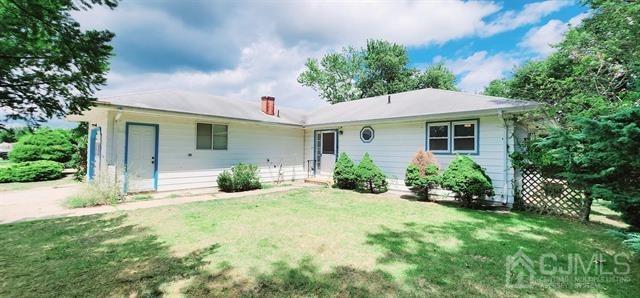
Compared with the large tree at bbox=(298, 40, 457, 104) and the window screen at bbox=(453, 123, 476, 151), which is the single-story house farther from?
the large tree at bbox=(298, 40, 457, 104)

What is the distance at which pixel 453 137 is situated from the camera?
28.8 ft

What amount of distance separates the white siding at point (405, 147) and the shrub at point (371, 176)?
46 centimetres

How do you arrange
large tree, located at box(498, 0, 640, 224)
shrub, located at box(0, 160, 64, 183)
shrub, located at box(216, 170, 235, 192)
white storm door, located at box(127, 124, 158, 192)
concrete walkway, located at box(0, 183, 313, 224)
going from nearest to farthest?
large tree, located at box(498, 0, 640, 224) → concrete walkway, located at box(0, 183, 313, 224) → white storm door, located at box(127, 124, 158, 192) → shrub, located at box(216, 170, 235, 192) → shrub, located at box(0, 160, 64, 183)

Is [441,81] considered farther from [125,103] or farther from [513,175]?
[125,103]

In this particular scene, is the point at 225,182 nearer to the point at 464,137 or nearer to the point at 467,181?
the point at 467,181

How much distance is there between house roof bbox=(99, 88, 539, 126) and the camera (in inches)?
319

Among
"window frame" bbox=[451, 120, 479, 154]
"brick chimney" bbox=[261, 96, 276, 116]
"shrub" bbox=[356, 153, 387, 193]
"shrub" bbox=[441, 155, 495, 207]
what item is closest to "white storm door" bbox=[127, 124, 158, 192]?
"brick chimney" bbox=[261, 96, 276, 116]

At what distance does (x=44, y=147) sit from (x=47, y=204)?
10.6 meters

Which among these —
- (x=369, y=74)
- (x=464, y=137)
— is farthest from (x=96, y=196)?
(x=369, y=74)

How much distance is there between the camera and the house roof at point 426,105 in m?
7.74

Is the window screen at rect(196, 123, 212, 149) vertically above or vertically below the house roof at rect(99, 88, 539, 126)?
below

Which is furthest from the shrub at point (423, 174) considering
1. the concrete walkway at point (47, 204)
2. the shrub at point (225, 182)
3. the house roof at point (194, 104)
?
the shrub at point (225, 182)

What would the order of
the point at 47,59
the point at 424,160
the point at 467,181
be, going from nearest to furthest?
the point at 47,59 → the point at 467,181 → the point at 424,160

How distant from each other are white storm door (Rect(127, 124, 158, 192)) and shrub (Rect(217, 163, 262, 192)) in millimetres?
2143
